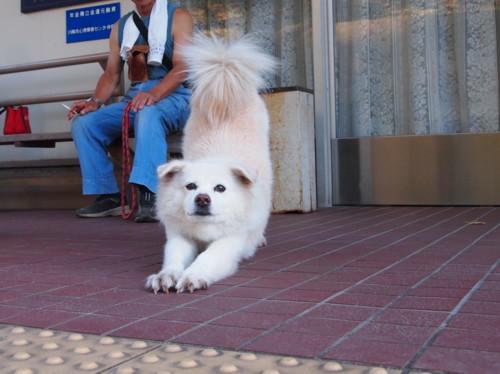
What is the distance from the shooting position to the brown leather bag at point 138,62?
5243 millimetres

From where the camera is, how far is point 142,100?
16.4 ft

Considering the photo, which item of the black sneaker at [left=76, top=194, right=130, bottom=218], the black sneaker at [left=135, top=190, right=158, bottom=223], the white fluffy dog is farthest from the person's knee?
the white fluffy dog

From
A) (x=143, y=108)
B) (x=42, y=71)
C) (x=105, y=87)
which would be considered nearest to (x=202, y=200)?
(x=143, y=108)

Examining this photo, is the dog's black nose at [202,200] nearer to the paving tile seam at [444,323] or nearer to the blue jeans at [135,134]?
the paving tile seam at [444,323]

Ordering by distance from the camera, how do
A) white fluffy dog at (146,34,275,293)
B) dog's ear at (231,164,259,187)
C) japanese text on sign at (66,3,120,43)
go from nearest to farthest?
white fluffy dog at (146,34,275,293), dog's ear at (231,164,259,187), japanese text on sign at (66,3,120,43)

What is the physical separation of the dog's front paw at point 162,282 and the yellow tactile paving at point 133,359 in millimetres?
614

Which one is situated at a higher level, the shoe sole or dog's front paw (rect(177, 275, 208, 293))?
the shoe sole

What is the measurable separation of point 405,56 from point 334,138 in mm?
1050

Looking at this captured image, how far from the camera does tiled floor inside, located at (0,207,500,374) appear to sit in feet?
5.49

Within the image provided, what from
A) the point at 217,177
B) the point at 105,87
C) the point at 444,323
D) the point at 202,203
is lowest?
the point at 444,323

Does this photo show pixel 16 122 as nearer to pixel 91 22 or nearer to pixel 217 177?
pixel 91 22

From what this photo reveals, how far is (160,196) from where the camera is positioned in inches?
119

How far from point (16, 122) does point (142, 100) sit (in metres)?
2.42

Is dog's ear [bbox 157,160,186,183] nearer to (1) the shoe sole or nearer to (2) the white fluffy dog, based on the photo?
(2) the white fluffy dog
